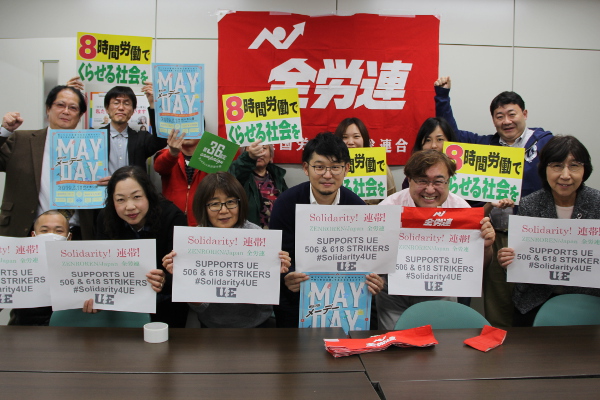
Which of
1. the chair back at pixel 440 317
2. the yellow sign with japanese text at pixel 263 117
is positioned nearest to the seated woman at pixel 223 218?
the chair back at pixel 440 317

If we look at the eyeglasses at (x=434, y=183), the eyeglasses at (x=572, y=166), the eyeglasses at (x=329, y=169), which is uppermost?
the eyeglasses at (x=572, y=166)

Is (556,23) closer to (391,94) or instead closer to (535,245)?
(391,94)

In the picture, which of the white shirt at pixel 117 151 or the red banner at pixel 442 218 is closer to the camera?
the red banner at pixel 442 218

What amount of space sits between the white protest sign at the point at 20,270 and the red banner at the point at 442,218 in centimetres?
185

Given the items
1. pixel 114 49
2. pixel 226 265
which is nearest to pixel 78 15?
pixel 114 49

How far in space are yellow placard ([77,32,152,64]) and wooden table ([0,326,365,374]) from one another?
2083 millimetres

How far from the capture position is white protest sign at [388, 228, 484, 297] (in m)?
2.39

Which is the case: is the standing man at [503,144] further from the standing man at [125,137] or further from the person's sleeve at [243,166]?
the standing man at [125,137]

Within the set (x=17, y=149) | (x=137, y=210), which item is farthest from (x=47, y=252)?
(x=17, y=149)

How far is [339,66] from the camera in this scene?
4.13 metres

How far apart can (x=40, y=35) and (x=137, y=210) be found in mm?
2616

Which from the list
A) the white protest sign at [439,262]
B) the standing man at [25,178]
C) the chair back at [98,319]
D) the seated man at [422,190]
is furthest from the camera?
the standing man at [25,178]

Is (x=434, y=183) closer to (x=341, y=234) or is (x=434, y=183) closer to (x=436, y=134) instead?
(x=341, y=234)

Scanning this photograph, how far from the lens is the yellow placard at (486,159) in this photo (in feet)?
10.2
